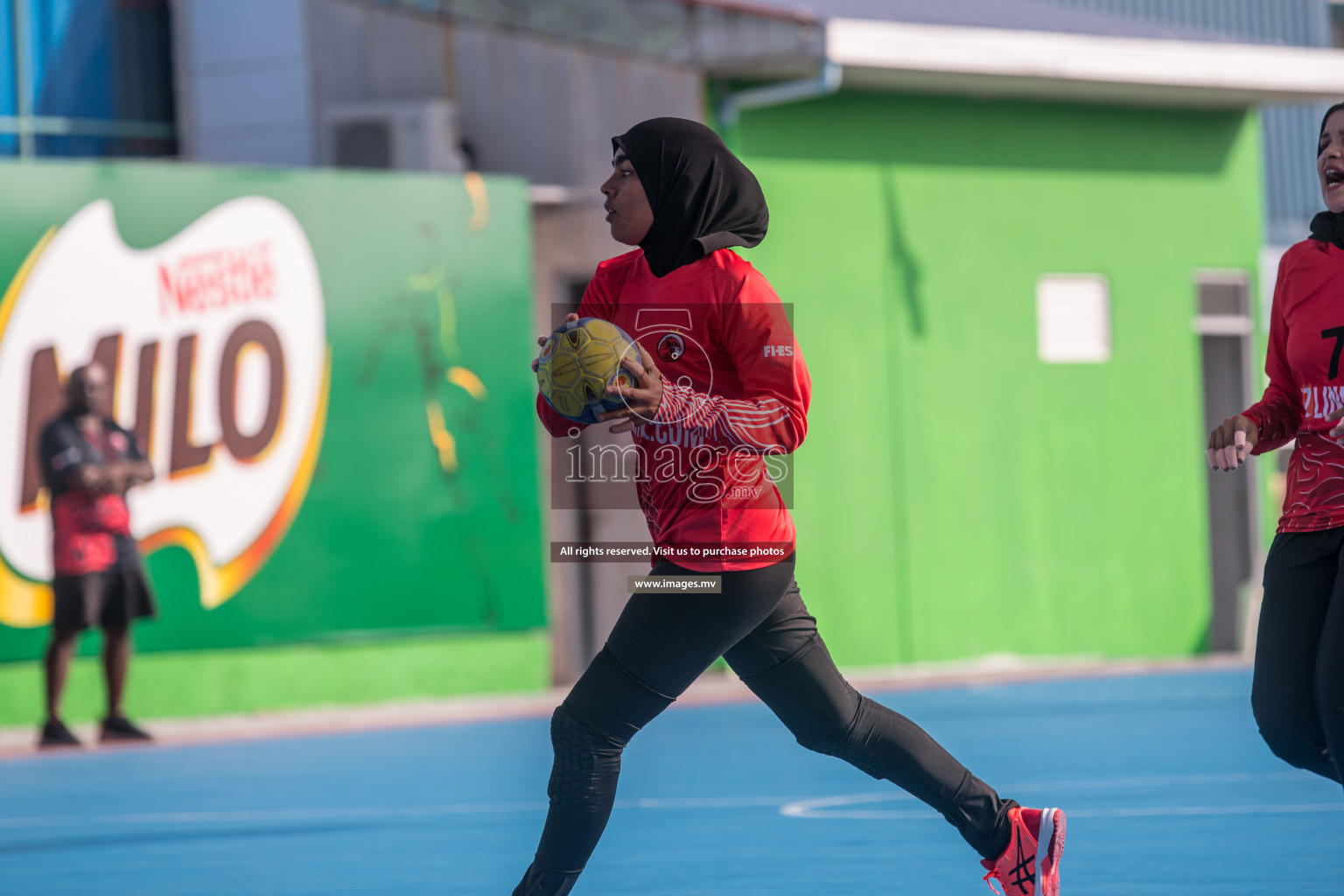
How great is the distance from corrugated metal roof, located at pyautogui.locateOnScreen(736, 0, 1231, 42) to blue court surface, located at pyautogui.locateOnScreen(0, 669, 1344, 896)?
5.84 m

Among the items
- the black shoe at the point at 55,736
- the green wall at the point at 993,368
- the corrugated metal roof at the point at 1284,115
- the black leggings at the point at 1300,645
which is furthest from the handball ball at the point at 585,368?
the corrugated metal roof at the point at 1284,115

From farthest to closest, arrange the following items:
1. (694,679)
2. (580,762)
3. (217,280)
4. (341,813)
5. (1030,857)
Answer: (217,280)
(341,813)
(1030,857)
(580,762)
(694,679)

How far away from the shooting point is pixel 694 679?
4.75m

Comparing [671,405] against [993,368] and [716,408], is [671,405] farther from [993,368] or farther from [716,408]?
[993,368]

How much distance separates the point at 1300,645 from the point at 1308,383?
668 millimetres

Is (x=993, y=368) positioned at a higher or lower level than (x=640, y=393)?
higher

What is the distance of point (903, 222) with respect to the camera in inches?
627

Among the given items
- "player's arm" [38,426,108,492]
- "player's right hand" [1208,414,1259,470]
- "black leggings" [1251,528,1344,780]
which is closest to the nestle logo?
"player's arm" [38,426,108,492]

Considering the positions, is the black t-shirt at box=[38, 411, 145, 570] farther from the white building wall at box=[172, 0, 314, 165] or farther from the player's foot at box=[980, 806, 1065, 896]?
the player's foot at box=[980, 806, 1065, 896]

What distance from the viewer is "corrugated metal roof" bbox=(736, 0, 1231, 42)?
51.0 feet

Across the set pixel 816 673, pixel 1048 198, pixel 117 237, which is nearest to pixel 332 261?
pixel 117 237

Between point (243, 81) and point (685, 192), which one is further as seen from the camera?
point (243, 81)

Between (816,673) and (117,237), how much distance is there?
9247 mm

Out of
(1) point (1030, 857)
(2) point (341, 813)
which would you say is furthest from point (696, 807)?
(1) point (1030, 857)
